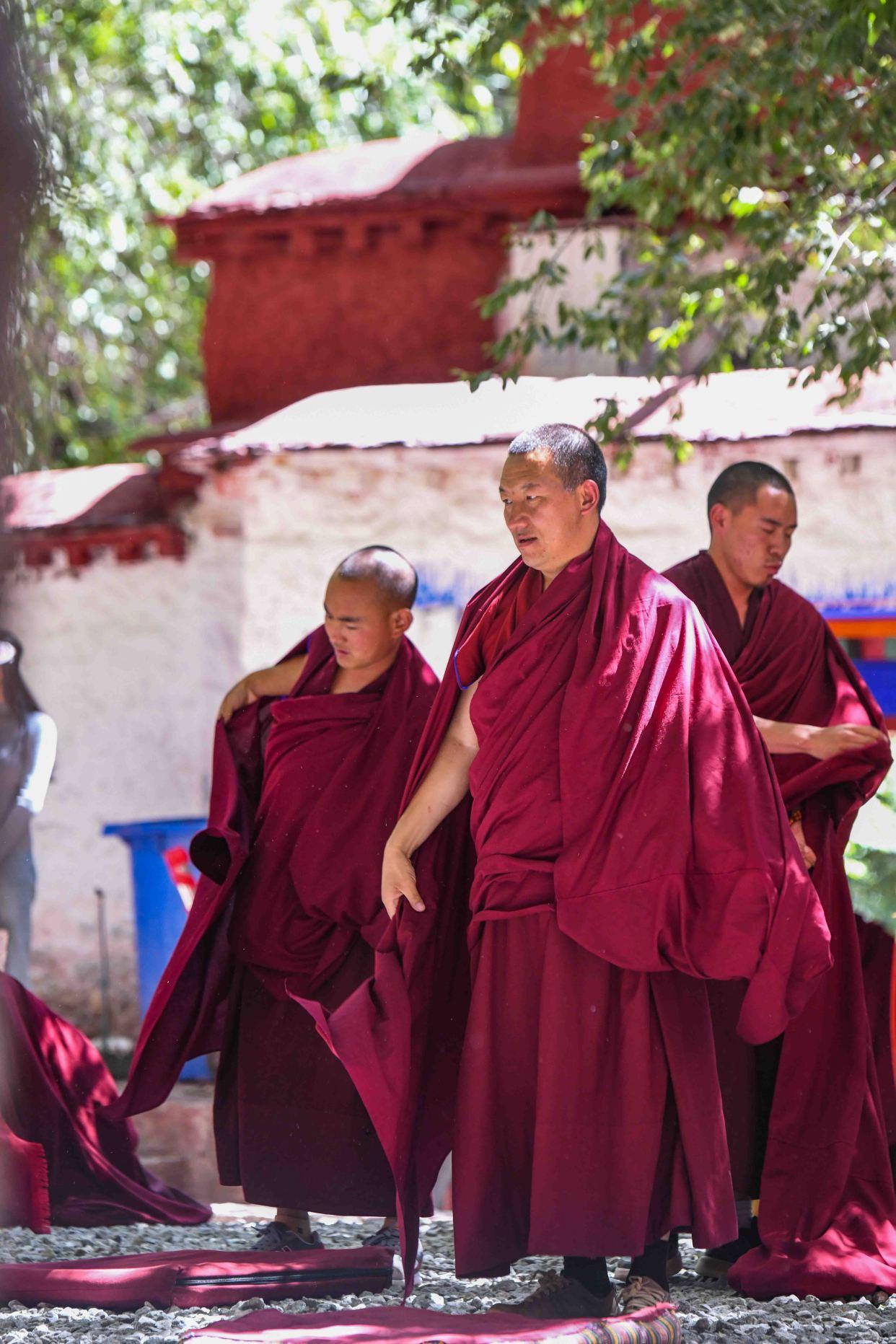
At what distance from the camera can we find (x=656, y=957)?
301 centimetres

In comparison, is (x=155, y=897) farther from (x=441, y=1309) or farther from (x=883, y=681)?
(x=441, y=1309)

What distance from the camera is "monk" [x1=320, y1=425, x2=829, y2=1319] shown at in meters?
3.01

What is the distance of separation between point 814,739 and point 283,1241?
179 centimetres

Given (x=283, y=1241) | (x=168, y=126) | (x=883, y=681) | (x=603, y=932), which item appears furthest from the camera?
(x=168, y=126)

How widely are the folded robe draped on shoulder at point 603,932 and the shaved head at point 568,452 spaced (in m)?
0.15

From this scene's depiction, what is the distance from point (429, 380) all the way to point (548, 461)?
4754 millimetres

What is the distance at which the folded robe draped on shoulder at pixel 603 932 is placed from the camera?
9.87ft

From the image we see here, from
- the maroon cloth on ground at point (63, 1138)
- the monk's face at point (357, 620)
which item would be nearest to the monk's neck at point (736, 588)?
the monk's face at point (357, 620)

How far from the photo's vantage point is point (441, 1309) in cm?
338

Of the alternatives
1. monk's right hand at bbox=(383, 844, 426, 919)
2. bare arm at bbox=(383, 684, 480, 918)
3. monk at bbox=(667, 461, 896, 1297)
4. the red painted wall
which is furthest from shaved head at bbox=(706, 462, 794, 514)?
the red painted wall

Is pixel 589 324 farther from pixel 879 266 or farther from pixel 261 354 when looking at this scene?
pixel 261 354

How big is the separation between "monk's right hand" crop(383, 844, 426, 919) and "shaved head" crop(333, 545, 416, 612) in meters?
0.87

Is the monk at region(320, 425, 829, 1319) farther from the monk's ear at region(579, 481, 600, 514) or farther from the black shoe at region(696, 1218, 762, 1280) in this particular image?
the black shoe at region(696, 1218, 762, 1280)

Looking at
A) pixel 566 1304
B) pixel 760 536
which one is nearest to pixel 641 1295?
pixel 566 1304
